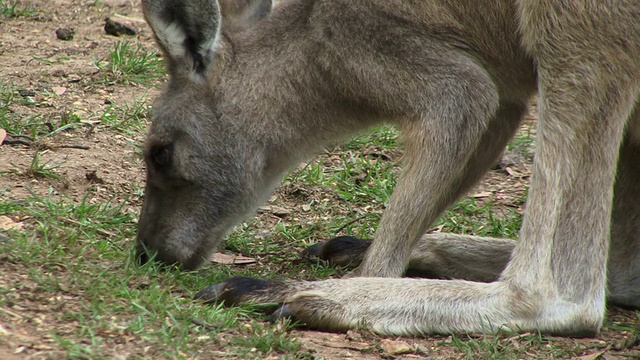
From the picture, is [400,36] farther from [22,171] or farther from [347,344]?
[22,171]

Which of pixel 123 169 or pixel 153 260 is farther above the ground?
pixel 123 169

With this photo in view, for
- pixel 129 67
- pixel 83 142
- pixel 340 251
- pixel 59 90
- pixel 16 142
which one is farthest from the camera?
pixel 129 67

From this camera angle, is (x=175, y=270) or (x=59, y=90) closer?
(x=175, y=270)

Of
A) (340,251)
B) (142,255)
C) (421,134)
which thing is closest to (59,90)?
(142,255)

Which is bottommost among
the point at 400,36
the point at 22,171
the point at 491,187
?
the point at 22,171

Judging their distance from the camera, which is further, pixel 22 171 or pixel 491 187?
pixel 491 187

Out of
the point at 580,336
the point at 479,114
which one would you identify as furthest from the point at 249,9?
the point at 580,336

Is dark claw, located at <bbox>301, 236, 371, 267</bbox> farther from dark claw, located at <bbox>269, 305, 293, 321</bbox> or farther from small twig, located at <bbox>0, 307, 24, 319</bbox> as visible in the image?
small twig, located at <bbox>0, 307, 24, 319</bbox>

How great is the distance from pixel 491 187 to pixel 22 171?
3.14 metres

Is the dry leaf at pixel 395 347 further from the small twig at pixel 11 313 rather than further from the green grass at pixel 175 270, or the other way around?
the small twig at pixel 11 313

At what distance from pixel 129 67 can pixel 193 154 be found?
2432 millimetres

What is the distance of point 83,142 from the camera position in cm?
648

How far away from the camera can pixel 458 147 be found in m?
5.10

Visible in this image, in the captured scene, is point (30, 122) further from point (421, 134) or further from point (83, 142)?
point (421, 134)
